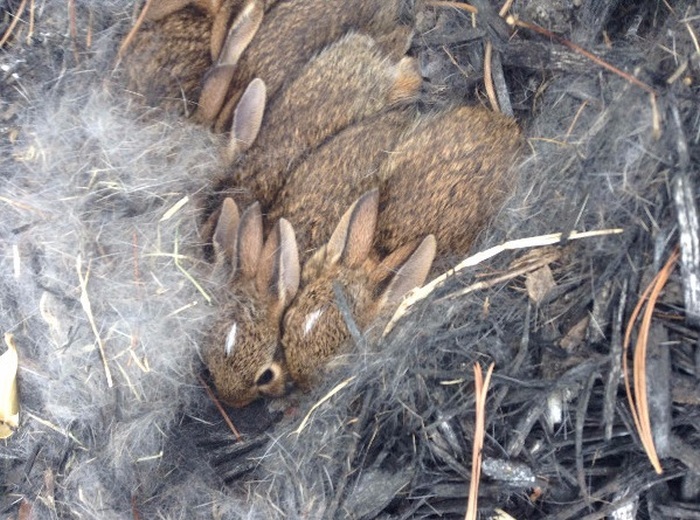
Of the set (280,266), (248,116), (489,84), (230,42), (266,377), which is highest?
(230,42)

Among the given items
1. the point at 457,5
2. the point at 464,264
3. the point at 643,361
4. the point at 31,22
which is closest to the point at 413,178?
the point at 464,264

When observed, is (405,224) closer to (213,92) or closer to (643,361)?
(213,92)

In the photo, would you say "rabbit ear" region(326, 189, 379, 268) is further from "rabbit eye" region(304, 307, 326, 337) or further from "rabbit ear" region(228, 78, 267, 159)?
"rabbit ear" region(228, 78, 267, 159)

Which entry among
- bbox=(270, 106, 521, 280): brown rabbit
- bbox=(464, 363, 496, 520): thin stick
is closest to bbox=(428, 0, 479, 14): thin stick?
bbox=(270, 106, 521, 280): brown rabbit

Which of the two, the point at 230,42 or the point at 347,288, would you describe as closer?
the point at 347,288

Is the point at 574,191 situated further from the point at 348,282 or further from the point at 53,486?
the point at 53,486

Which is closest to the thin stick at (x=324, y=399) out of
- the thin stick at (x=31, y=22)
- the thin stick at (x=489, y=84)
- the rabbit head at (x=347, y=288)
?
the rabbit head at (x=347, y=288)

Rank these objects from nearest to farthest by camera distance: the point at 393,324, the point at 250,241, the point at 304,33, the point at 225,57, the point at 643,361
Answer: the point at 643,361
the point at 393,324
the point at 250,241
the point at 225,57
the point at 304,33
